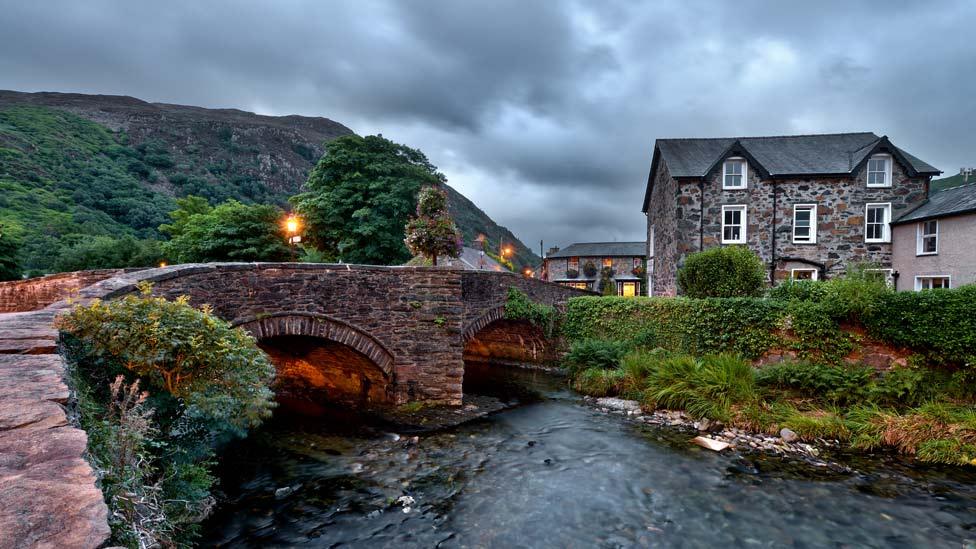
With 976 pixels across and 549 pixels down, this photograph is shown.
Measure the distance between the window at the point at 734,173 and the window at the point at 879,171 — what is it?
566cm

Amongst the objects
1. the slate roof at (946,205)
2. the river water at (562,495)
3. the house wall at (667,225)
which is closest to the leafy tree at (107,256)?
the river water at (562,495)

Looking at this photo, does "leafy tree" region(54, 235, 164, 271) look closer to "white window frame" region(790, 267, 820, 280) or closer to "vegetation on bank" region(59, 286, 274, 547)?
"vegetation on bank" region(59, 286, 274, 547)

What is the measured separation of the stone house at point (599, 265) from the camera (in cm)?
4731

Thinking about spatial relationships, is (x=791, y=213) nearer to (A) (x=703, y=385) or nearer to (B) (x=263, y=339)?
(A) (x=703, y=385)

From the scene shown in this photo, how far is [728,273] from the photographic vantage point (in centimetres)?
1288

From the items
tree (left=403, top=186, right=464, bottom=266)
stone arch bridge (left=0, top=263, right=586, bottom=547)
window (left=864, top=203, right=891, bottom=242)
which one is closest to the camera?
stone arch bridge (left=0, top=263, right=586, bottom=547)

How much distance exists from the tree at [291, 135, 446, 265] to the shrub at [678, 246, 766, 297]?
54.6ft

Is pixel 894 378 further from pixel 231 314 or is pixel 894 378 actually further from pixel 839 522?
pixel 231 314

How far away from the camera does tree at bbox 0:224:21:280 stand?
65.2 ft

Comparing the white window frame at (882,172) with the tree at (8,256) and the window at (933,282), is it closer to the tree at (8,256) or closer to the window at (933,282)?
the window at (933,282)

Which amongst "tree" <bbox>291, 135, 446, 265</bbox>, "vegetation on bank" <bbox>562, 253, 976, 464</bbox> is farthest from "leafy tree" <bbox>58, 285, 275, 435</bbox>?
"tree" <bbox>291, 135, 446, 265</bbox>

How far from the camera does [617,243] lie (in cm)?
5234

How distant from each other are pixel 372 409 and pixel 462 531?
6055 millimetres

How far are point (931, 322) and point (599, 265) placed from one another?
1578 inches
